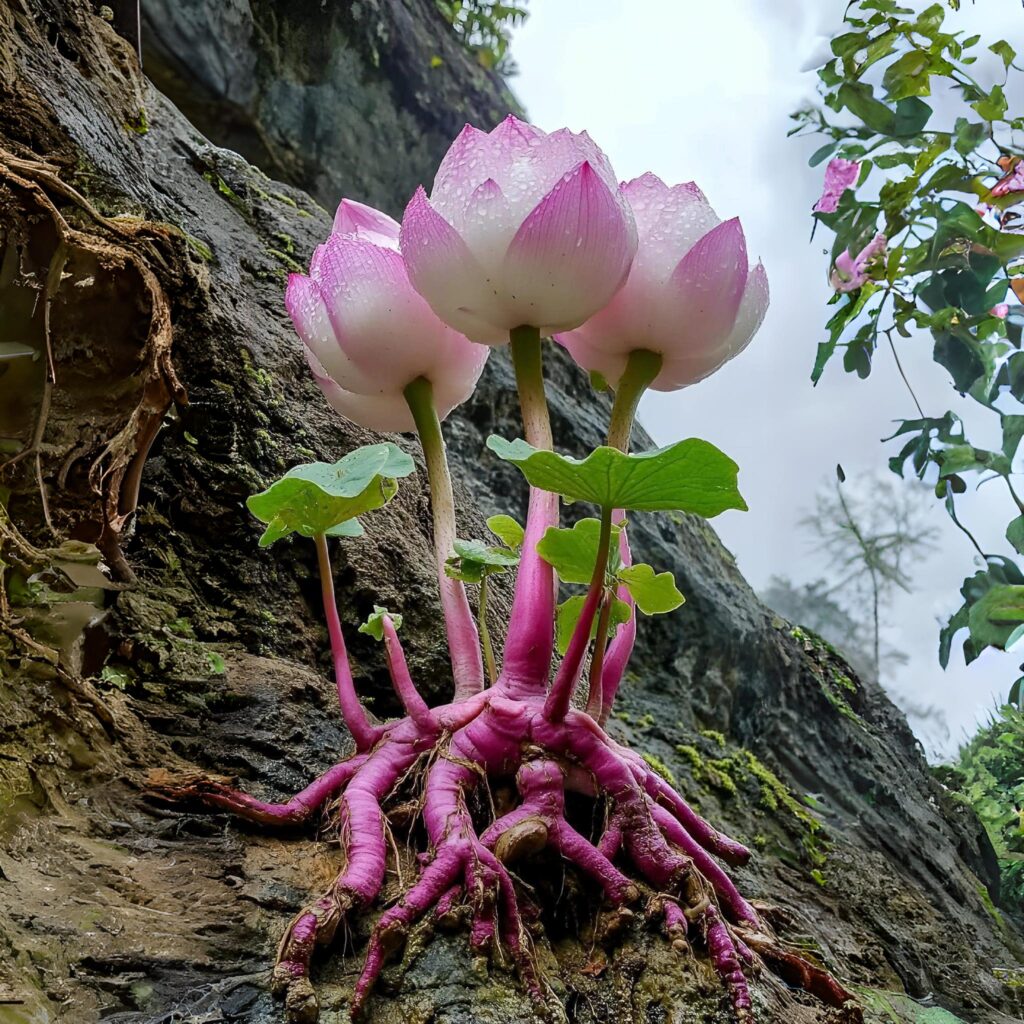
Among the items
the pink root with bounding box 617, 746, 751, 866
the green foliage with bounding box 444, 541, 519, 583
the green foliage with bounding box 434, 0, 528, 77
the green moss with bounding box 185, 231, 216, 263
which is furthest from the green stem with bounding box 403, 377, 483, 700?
the green foliage with bounding box 434, 0, 528, 77

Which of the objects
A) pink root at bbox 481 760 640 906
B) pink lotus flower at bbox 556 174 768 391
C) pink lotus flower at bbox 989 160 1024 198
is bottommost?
pink root at bbox 481 760 640 906

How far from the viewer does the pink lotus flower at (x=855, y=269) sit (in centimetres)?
123

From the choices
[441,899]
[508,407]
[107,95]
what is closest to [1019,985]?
[441,899]

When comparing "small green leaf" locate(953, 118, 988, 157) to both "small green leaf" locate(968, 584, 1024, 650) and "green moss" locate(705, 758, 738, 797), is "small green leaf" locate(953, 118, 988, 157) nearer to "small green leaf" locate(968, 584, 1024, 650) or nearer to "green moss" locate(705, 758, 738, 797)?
"small green leaf" locate(968, 584, 1024, 650)

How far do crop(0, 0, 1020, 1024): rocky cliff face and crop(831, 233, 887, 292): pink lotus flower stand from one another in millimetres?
470

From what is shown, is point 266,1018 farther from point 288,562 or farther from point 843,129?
point 843,129

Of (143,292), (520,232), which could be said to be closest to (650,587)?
(520,232)

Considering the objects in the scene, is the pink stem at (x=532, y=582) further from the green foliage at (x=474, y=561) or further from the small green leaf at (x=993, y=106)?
the small green leaf at (x=993, y=106)

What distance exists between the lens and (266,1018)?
0.36m

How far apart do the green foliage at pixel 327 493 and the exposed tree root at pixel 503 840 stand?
16cm

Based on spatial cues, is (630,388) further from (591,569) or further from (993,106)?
(993,106)

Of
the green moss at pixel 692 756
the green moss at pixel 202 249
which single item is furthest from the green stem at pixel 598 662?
the green moss at pixel 202 249

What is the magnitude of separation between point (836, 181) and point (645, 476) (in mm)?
1034

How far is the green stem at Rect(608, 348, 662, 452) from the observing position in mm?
579
